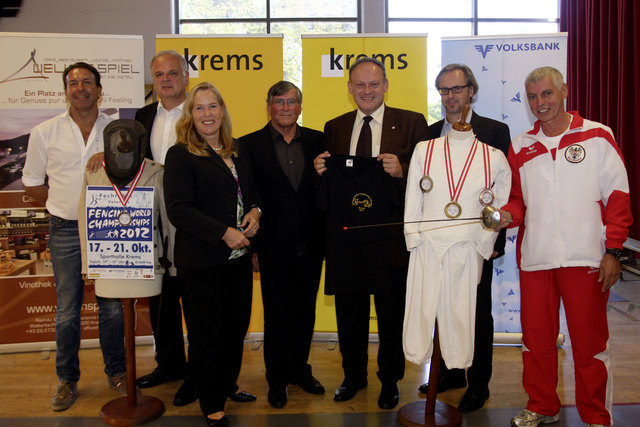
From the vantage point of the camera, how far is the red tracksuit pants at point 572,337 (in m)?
2.58

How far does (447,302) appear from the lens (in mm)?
2543

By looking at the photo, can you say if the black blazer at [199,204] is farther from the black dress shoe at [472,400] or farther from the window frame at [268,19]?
the window frame at [268,19]

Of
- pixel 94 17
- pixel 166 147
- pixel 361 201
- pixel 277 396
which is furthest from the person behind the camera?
pixel 94 17

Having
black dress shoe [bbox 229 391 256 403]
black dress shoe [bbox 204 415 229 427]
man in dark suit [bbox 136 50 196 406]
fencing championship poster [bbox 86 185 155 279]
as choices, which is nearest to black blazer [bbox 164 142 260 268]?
fencing championship poster [bbox 86 185 155 279]

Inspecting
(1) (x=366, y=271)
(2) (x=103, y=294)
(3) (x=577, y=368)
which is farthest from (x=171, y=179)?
(3) (x=577, y=368)

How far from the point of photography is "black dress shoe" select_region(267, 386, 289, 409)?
306 cm

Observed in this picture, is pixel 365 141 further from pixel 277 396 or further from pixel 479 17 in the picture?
pixel 479 17

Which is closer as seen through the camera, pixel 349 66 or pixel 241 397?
pixel 241 397

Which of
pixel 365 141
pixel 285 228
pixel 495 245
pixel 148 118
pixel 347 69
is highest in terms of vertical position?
pixel 347 69

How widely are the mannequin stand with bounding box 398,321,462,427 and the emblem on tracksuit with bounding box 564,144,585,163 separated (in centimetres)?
102

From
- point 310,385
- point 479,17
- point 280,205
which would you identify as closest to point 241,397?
point 310,385

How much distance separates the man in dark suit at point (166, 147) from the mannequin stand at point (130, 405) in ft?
0.60

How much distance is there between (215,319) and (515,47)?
2.89m

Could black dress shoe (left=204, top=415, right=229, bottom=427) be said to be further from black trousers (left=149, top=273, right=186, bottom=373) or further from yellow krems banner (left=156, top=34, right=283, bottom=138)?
yellow krems banner (left=156, top=34, right=283, bottom=138)
